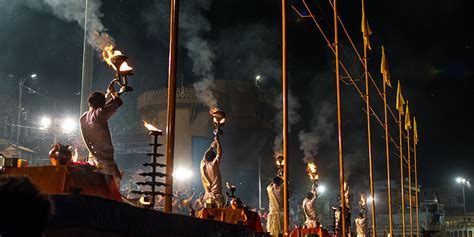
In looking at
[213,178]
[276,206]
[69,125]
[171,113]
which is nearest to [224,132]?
[69,125]

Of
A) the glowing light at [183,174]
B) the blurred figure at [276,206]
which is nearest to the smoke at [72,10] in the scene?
the glowing light at [183,174]

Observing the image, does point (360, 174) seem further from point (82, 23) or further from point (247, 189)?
point (82, 23)

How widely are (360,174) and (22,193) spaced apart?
196 feet

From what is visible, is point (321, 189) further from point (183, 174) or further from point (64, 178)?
point (64, 178)

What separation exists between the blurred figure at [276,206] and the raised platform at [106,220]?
11046 mm

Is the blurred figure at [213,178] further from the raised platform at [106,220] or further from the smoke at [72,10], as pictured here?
the smoke at [72,10]

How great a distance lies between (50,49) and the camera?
120 feet

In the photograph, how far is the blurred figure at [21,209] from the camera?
236 centimetres

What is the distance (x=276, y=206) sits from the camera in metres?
18.0

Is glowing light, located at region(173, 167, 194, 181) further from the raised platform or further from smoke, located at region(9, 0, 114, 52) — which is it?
the raised platform

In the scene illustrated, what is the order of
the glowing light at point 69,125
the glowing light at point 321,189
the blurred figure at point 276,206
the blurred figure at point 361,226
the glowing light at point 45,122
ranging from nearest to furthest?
1. the blurred figure at point 276,206
2. the blurred figure at point 361,226
3. the glowing light at point 69,125
4. the glowing light at point 45,122
5. the glowing light at point 321,189

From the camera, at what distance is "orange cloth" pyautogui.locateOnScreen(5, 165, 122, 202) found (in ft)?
17.8

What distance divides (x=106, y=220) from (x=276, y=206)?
13.1 meters

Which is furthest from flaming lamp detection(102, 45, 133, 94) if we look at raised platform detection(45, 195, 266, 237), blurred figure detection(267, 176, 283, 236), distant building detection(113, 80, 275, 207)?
distant building detection(113, 80, 275, 207)
